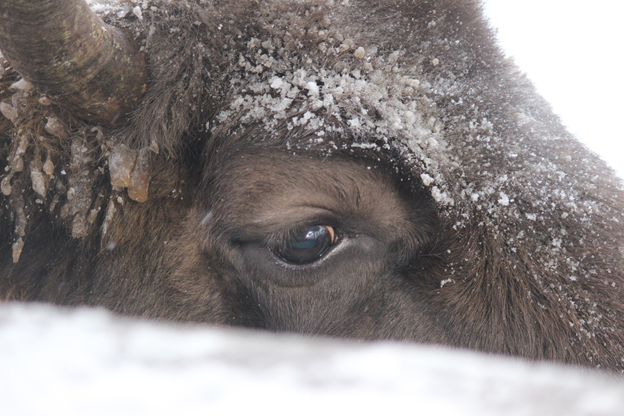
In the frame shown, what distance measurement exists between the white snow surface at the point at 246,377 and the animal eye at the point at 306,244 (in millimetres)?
345

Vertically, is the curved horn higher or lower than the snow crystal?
lower

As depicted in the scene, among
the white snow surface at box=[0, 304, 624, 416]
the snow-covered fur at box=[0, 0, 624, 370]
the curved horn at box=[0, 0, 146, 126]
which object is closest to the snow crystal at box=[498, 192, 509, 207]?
the snow-covered fur at box=[0, 0, 624, 370]

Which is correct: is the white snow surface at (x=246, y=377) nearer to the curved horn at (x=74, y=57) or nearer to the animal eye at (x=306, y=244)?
the animal eye at (x=306, y=244)

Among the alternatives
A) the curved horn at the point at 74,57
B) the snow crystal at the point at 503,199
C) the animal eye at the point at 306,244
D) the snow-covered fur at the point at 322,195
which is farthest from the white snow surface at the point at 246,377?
the curved horn at the point at 74,57

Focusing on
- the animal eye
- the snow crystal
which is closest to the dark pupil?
the animal eye

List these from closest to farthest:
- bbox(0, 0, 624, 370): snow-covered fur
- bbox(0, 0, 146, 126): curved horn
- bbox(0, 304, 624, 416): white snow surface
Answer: bbox(0, 0, 146, 126): curved horn
bbox(0, 304, 624, 416): white snow surface
bbox(0, 0, 624, 370): snow-covered fur

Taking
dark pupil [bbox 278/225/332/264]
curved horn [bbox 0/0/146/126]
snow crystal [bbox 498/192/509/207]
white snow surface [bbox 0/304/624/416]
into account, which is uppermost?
snow crystal [bbox 498/192/509/207]

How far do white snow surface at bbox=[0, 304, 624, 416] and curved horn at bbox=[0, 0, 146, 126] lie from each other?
31.7 inches

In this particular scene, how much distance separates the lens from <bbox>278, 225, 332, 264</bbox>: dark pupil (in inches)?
80.7

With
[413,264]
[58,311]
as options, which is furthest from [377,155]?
[58,311]

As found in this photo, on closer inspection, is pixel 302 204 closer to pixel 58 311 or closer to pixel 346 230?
pixel 346 230

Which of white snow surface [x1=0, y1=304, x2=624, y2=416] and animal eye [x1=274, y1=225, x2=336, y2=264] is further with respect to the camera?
animal eye [x1=274, y1=225, x2=336, y2=264]

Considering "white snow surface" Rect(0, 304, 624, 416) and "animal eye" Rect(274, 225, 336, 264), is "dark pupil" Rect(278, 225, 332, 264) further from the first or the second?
"white snow surface" Rect(0, 304, 624, 416)

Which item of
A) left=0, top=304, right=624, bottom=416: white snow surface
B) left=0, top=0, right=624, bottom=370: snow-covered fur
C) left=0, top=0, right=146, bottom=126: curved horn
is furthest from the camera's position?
left=0, top=0, right=624, bottom=370: snow-covered fur
